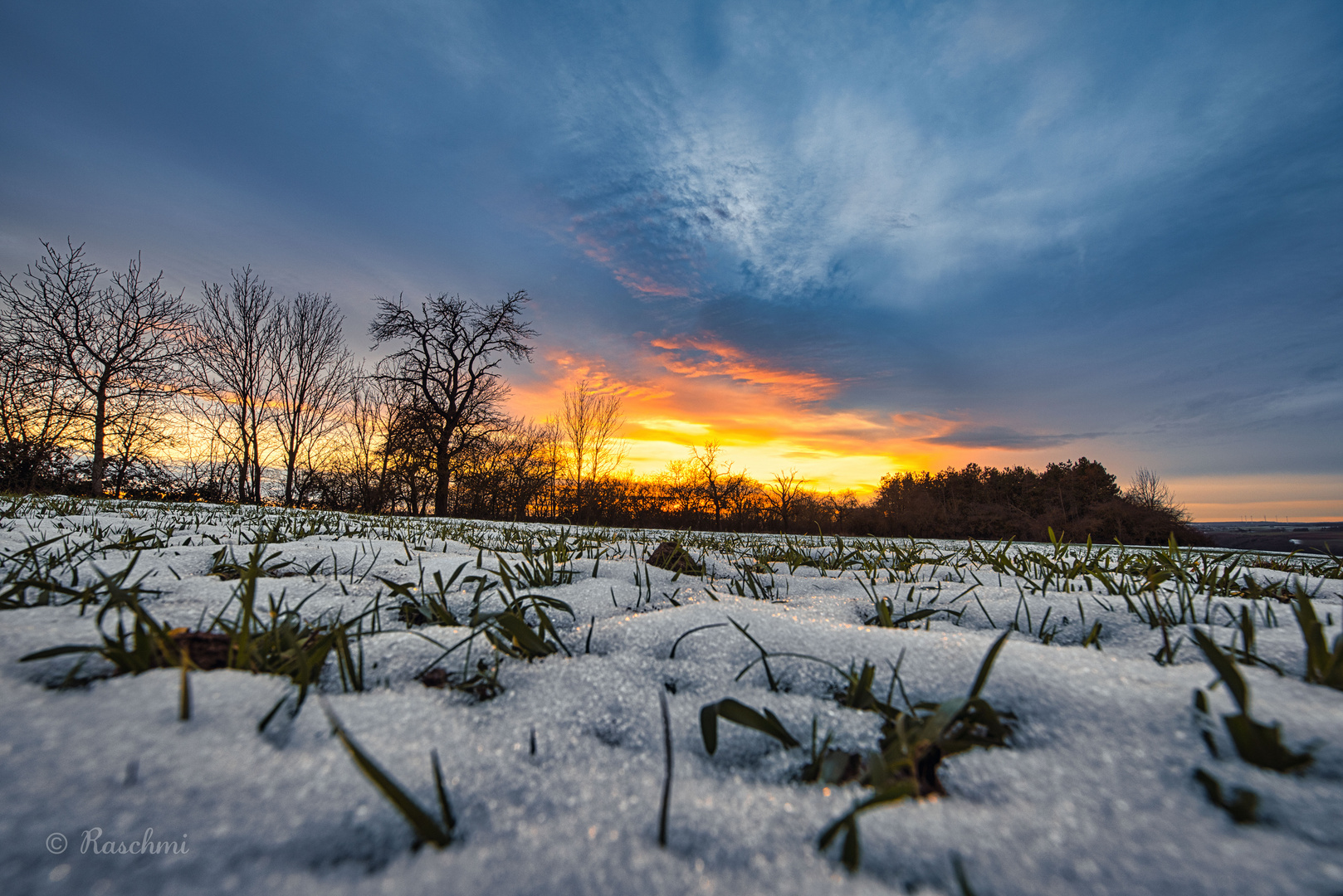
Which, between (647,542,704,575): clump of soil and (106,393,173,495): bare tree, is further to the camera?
(106,393,173,495): bare tree

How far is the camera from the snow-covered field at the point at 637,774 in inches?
17.7

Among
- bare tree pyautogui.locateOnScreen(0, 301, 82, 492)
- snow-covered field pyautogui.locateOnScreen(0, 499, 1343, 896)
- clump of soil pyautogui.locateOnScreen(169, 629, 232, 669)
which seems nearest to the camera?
snow-covered field pyautogui.locateOnScreen(0, 499, 1343, 896)

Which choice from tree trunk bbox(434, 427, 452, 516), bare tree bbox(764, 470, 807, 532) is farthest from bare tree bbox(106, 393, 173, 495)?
bare tree bbox(764, 470, 807, 532)

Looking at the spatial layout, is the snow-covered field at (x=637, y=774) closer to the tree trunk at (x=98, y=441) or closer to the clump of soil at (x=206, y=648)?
the clump of soil at (x=206, y=648)

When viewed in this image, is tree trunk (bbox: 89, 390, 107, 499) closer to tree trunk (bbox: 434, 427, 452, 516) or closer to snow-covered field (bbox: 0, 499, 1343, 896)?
tree trunk (bbox: 434, 427, 452, 516)

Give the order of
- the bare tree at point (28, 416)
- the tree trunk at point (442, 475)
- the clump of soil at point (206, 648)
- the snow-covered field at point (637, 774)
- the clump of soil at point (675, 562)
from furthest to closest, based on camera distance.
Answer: the tree trunk at point (442, 475) < the bare tree at point (28, 416) < the clump of soil at point (675, 562) < the clump of soil at point (206, 648) < the snow-covered field at point (637, 774)

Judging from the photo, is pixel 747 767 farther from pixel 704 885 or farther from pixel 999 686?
pixel 999 686

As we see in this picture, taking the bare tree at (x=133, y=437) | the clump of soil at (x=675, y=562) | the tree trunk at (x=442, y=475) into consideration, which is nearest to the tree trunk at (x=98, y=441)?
the bare tree at (x=133, y=437)

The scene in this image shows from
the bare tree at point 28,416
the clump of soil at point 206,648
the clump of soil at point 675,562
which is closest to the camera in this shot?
the clump of soil at point 206,648

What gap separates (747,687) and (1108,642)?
99 cm

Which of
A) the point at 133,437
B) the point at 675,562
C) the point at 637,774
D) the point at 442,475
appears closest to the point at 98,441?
the point at 133,437

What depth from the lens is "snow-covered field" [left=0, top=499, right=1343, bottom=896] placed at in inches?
17.7

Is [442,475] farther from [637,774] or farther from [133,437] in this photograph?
[637,774]

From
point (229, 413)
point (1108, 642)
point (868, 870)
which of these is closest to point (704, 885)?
point (868, 870)
